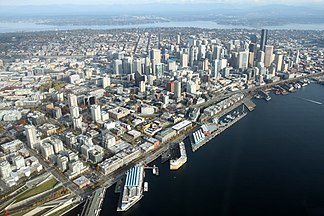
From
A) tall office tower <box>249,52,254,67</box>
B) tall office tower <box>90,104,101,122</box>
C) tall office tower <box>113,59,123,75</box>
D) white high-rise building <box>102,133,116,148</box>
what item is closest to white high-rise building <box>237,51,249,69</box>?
tall office tower <box>249,52,254,67</box>

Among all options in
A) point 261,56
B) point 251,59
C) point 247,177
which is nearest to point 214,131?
point 247,177

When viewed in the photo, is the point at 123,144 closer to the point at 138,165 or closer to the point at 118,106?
the point at 138,165

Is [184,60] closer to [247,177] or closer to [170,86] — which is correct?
[170,86]

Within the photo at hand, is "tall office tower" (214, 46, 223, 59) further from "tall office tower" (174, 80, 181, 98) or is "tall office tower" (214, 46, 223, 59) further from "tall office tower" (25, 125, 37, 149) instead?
"tall office tower" (25, 125, 37, 149)

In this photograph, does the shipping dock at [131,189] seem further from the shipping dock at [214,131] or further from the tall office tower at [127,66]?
the tall office tower at [127,66]

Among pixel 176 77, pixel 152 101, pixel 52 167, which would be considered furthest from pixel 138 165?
pixel 176 77

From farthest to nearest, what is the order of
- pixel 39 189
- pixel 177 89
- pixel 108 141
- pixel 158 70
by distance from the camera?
pixel 158 70 → pixel 177 89 → pixel 108 141 → pixel 39 189
